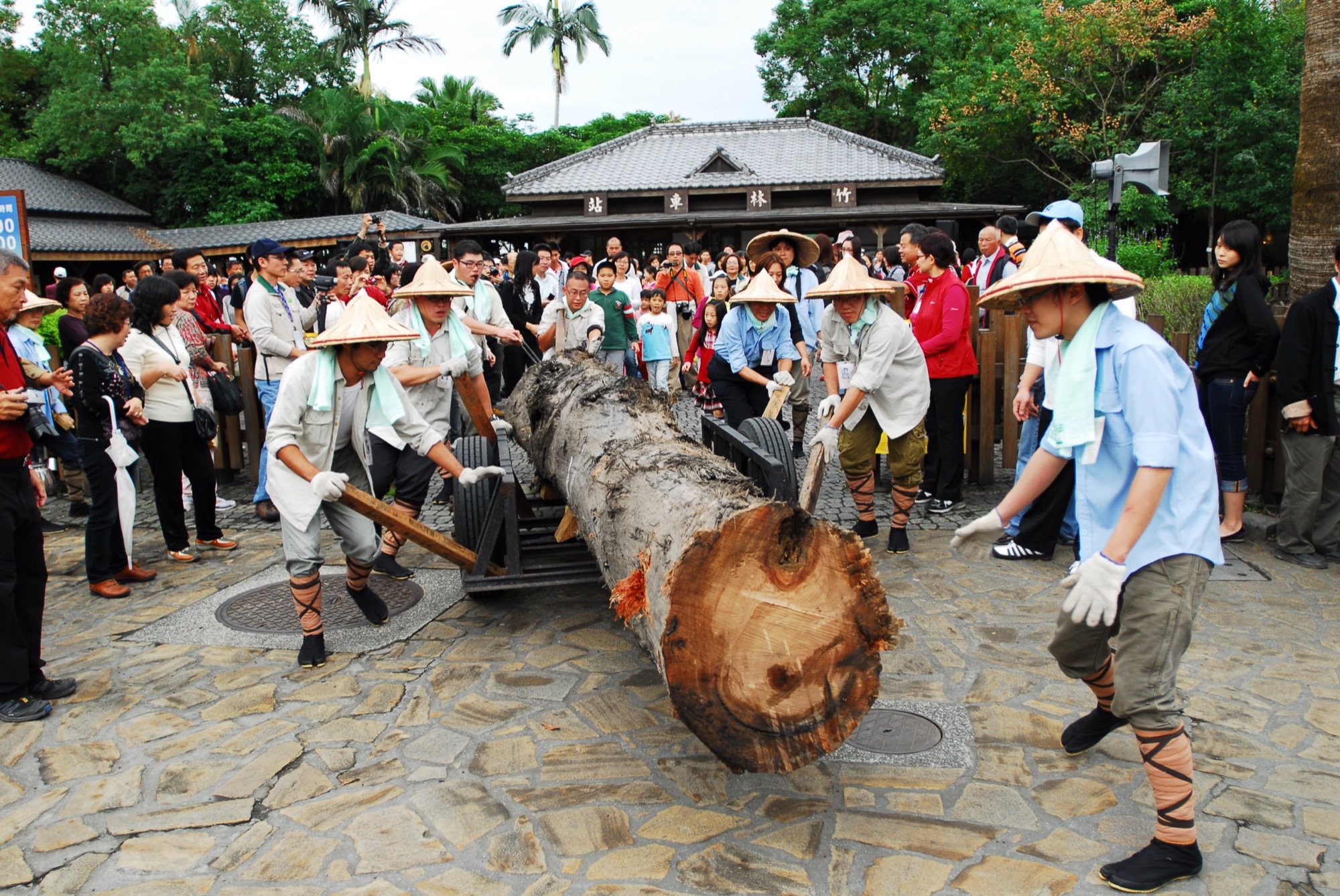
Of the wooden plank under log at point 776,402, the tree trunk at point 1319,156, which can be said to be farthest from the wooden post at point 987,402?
the tree trunk at point 1319,156

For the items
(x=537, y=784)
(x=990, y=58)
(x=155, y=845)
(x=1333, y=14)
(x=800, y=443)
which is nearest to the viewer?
(x=155, y=845)

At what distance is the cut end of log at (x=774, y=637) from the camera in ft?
9.50

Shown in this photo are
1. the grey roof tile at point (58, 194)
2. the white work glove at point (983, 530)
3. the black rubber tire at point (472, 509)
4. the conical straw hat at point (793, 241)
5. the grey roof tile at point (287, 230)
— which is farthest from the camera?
the grey roof tile at point (58, 194)

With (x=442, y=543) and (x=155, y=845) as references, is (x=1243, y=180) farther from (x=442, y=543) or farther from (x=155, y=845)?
(x=155, y=845)

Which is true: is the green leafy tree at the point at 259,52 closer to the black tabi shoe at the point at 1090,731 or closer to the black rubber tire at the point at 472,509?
the black rubber tire at the point at 472,509

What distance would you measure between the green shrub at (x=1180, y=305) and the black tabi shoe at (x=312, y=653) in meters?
9.07

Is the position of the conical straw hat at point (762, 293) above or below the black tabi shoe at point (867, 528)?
above

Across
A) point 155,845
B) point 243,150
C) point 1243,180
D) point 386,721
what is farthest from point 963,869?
point 243,150

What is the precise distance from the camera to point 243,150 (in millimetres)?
31812

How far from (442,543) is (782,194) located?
2388cm

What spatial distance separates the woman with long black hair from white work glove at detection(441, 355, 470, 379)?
5.96 feet

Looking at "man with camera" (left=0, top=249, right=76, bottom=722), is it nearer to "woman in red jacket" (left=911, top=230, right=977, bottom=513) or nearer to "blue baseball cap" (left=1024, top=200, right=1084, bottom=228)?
"woman in red jacket" (left=911, top=230, right=977, bottom=513)

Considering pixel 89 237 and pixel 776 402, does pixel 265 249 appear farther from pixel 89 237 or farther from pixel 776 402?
pixel 89 237

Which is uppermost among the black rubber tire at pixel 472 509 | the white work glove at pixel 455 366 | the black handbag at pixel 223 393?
the white work glove at pixel 455 366
